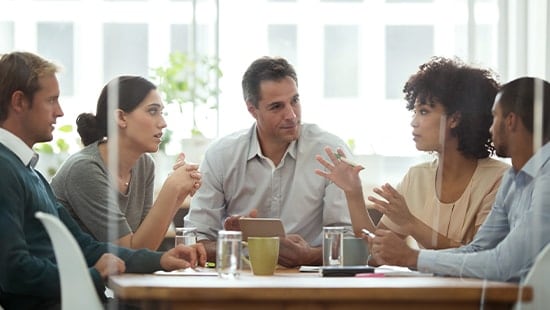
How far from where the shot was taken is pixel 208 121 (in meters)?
2.84

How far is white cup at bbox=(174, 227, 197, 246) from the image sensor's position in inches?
107

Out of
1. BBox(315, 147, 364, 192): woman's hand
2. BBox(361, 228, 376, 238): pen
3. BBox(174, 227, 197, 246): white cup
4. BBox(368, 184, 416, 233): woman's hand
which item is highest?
BBox(315, 147, 364, 192): woman's hand

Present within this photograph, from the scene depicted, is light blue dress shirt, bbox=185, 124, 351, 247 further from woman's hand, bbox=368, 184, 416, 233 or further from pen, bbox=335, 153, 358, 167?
woman's hand, bbox=368, 184, 416, 233

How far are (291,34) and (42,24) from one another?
694mm

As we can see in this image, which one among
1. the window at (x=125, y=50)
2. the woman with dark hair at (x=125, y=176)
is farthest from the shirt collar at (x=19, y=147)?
the window at (x=125, y=50)

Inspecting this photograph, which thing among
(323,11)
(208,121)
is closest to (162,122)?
(208,121)

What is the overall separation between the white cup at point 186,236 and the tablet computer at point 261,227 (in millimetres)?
130

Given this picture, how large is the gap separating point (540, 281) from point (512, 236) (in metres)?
0.32

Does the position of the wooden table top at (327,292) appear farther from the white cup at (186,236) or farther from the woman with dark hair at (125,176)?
the woman with dark hair at (125,176)

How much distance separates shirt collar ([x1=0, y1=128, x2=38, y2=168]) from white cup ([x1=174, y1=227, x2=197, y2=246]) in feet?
1.38

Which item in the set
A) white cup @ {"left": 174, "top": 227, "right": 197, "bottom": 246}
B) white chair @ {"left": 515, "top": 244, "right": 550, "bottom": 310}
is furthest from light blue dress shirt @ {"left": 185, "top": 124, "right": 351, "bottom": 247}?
white chair @ {"left": 515, "top": 244, "right": 550, "bottom": 310}

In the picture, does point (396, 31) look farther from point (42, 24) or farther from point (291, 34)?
point (42, 24)

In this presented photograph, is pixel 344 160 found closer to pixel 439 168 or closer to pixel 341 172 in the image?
pixel 341 172

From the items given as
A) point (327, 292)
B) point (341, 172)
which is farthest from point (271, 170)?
point (327, 292)
